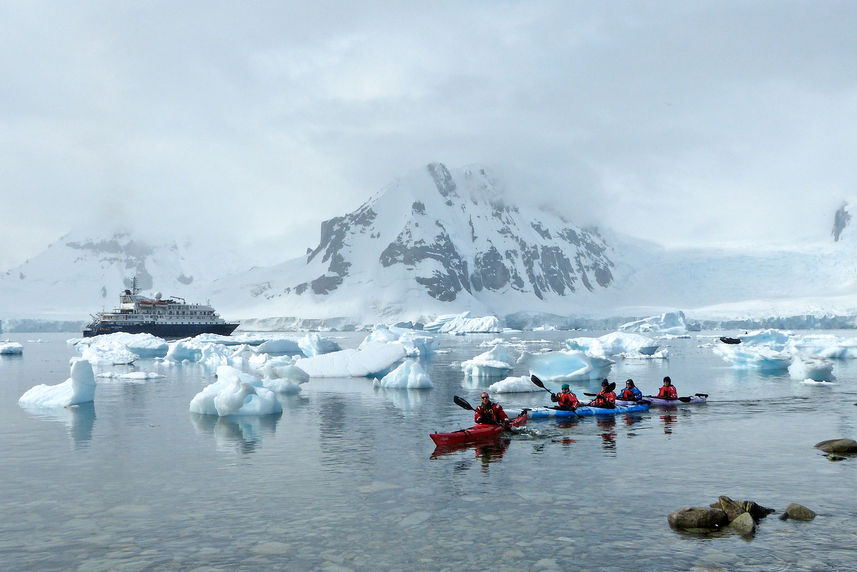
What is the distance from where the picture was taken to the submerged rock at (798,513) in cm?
1250

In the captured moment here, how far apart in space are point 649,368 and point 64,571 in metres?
44.3

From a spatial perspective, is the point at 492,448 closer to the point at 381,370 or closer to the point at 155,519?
the point at 155,519

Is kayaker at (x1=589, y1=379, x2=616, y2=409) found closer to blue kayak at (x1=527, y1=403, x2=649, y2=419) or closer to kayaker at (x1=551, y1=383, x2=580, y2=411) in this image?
blue kayak at (x1=527, y1=403, x2=649, y2=419)

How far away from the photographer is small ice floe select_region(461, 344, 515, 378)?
43312 mm

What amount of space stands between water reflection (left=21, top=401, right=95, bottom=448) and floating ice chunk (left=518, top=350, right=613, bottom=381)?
21831 millimetres

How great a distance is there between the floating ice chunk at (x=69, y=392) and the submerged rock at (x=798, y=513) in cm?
2553

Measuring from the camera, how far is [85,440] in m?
21.5

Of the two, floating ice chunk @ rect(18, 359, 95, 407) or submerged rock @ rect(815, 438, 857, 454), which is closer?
Answer: submerged rock @ rect(815, 438, 857, 454)

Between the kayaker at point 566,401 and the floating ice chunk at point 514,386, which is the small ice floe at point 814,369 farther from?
the kayaker at point 566,401

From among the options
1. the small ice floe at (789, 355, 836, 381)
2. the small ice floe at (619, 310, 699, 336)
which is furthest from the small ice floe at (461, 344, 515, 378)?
the small ice floe at (619, 310, 699, 336)

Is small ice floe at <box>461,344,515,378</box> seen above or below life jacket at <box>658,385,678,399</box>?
above

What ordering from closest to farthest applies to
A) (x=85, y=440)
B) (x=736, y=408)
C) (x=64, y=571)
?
(x=64, y=571), (x=85, y=440), (x=736, y=408)

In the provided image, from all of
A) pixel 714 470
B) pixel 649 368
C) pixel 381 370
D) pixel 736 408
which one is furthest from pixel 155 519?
pixel 649 368

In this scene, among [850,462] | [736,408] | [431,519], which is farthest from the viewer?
[736,408]
